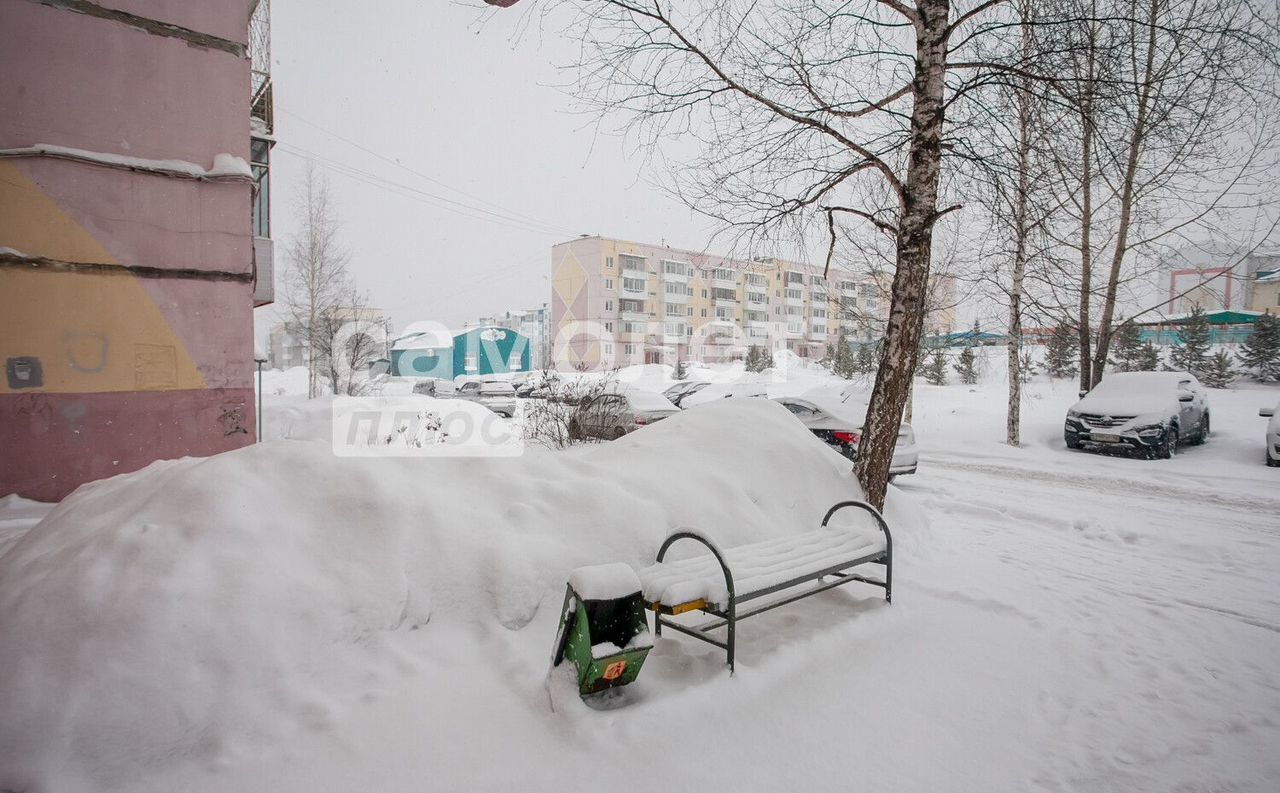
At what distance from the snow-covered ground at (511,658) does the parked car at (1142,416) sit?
8.34 m

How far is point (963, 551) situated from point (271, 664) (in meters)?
5.87

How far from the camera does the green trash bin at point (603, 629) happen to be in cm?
293

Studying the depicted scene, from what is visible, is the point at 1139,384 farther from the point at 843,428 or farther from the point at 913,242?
the point at 913,242

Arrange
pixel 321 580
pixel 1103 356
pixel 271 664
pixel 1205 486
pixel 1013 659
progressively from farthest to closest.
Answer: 1. pixel 1103 356
2. pixel 1205 486
3. pixel 1013 659
4. pixel 321 580
5. pixel 271 664

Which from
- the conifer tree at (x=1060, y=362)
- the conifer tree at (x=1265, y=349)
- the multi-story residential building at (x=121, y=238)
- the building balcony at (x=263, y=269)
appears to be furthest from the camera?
the conifer tree at (x=1060, y=362)

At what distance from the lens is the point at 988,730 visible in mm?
3023

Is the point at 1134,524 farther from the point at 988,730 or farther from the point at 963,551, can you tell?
the point at 988,730

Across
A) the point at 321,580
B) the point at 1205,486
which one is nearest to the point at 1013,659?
the point at 321,580

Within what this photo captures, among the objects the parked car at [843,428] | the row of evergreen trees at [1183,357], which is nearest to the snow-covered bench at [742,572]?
the parked car at [843,428]

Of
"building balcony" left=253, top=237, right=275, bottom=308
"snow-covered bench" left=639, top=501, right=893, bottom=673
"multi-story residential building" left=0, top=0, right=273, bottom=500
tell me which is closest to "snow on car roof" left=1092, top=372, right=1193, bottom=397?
"snow-covered bench" left=639, top=501, right=893, bottom=673

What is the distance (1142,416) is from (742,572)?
1263 cm

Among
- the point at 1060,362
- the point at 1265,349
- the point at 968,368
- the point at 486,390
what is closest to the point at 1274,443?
the point at 1265,349

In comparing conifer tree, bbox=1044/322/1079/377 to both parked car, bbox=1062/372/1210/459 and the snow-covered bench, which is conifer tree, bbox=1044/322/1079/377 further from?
the snow-covered bench

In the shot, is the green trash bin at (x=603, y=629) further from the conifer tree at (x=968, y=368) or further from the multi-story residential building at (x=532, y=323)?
the multi-story residential building at (x=532, y=323)
